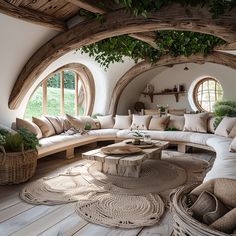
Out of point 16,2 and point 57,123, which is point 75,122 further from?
point 16,2

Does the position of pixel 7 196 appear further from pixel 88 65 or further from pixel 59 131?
pixel 88 65

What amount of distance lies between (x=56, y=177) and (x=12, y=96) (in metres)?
1.85

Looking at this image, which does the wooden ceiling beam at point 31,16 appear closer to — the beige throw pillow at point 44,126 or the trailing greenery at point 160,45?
the trailing greenery at point 160,45

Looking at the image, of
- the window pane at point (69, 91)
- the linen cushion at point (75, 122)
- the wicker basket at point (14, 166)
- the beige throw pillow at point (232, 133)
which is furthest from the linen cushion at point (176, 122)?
the wicker basket at point (14, 166)

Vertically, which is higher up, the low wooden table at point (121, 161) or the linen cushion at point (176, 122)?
the linen cushion at point (176, 122)

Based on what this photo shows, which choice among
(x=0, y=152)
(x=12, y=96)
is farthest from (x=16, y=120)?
(x=0, y=152)

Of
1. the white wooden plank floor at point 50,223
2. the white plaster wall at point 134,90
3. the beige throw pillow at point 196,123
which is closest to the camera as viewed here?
the white wooden plank floor at point 50,223

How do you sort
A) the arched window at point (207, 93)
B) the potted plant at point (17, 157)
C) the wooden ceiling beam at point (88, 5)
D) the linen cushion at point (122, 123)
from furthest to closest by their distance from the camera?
the arched window at point (207, 93) < the linen cushion at point (122, 123) < the potted plant at point (17, 157) < the wooden ceiling beam at point (88, 5)

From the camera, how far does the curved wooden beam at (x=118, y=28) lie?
273 centimetres

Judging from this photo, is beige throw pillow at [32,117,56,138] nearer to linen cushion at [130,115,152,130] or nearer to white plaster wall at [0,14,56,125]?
white plaster wall at [0,14,56,125]

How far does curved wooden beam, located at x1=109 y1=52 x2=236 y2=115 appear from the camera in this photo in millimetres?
5172

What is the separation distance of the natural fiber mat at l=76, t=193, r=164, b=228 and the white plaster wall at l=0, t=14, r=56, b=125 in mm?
2603

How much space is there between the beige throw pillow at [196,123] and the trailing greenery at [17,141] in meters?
3.30

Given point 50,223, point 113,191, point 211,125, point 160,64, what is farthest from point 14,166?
point 160,64
